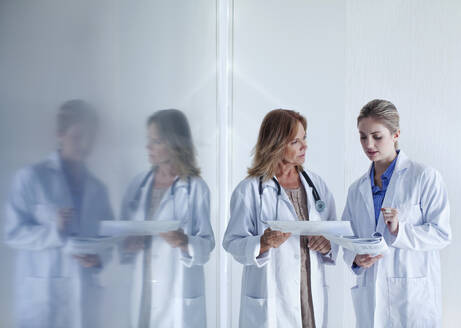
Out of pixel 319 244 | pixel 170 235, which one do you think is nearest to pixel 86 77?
pixel 170 235

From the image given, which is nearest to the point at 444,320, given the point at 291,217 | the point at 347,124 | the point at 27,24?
the point at 291,217

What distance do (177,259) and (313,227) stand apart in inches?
24.3

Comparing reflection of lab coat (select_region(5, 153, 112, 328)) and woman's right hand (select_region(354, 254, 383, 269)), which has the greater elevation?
reflection of lab coat (select_region(5, 153, 112, 328))

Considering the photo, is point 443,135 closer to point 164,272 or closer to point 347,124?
point 347,124

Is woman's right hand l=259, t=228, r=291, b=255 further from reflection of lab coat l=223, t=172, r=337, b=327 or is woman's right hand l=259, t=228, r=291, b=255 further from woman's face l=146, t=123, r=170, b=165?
woman's face l=146, t=123, r=170, b=165

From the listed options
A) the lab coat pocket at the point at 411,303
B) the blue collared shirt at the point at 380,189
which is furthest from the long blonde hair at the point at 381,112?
the lab coat pocket at the point at 411,303

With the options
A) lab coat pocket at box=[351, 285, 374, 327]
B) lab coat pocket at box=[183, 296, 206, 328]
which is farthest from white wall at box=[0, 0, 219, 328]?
lab coat pocket at box=[351, 285, 374, 327]

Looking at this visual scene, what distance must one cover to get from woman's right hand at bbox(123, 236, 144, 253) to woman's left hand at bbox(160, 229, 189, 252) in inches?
6.7

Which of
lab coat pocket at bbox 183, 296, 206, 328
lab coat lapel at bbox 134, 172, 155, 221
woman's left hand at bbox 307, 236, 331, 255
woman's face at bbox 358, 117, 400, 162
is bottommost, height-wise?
lab coat pocket at bbox 183, 296, 206, 328

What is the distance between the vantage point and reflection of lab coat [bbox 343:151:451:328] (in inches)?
56.4

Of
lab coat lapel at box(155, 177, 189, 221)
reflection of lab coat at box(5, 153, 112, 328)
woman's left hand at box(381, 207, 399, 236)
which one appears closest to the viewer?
reflection of lab coat at box(5, 153, 112, 328)

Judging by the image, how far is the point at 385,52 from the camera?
4.84 ft

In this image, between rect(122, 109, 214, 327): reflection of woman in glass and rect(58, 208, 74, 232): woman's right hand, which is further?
rect(122, 109, 214, 327): reflection of woman in glass

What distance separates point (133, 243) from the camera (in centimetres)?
68
